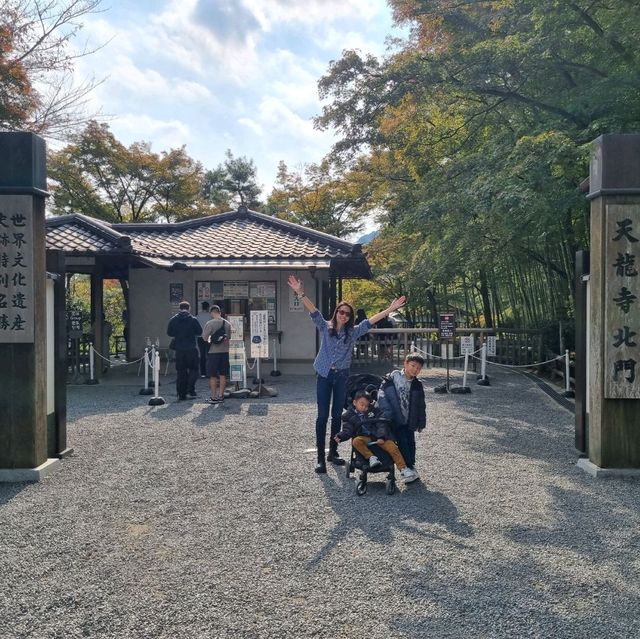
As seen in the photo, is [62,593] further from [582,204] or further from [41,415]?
[582,204]

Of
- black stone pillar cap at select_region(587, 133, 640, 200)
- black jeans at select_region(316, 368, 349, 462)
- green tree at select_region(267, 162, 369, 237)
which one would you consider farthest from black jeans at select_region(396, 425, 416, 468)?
green tree at select_region(267, 162, 369, 237)

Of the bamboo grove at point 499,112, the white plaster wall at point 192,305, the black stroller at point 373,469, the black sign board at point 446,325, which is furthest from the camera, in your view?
the white plaster wall at point 192,305

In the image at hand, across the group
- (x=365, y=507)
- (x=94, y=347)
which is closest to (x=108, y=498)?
(x=365, y=507)

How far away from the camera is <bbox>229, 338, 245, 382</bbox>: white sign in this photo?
929 cm

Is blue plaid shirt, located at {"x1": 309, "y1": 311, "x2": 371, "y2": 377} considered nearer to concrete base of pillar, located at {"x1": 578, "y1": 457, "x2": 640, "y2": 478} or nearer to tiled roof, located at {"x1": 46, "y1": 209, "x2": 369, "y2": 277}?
concrete base of pillar, located at {"x1": 578, "y1": 457, "x2": 640, "y2": 478}

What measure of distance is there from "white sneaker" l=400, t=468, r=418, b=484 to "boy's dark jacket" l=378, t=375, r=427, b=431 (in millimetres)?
345

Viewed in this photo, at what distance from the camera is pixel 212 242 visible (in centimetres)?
1334

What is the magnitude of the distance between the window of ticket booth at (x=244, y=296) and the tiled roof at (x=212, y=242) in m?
0.70

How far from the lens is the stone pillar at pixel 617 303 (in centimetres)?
470

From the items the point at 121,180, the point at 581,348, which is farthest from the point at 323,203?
the point at 581,348

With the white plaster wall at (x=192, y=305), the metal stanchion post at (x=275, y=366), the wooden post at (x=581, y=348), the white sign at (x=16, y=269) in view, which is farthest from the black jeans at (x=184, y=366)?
the wooden post at (x=581, y=348)

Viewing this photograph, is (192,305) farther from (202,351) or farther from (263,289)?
(263,289)

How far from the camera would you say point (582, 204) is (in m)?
7.71

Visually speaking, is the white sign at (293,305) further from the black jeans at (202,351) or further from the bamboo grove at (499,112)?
the bamboo grove at (499,112)
